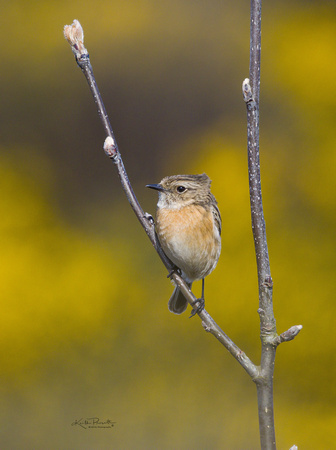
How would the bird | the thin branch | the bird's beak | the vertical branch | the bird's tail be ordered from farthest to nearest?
the bird's tail, the bird, the bird's beak, the thin branch, the vertical branch

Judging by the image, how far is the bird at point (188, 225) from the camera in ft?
7.95

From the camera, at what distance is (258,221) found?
129cm

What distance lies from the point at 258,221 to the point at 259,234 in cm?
3

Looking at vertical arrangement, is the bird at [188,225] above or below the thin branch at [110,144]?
above

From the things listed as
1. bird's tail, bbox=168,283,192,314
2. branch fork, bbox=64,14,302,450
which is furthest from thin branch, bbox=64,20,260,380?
bird's tail, bbox=168,283,192,314

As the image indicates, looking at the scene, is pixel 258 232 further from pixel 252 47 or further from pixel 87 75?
pixel 87 75

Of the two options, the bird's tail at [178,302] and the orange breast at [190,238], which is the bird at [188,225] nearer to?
the orange breast at [190,238]

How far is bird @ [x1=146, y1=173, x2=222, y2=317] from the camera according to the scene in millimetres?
2424

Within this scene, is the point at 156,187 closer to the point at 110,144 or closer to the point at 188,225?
the point at 188,225

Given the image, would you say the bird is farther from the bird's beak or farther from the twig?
the twig

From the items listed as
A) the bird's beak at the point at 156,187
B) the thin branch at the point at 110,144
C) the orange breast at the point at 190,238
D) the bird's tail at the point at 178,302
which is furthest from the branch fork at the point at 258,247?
the bird's tail at the point at 178,302

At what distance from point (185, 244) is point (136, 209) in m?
0.82

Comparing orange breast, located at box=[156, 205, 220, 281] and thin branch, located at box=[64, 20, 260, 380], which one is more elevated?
orange breast, located at box=[156, 205, 220, 281]

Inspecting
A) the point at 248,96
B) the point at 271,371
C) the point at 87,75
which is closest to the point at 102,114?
the point at 87,75
